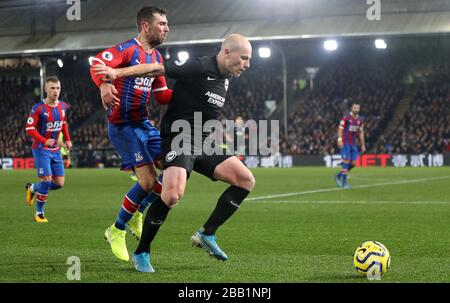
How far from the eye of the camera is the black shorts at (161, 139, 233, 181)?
683 centimetres

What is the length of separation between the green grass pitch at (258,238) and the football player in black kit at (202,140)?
398 millimetres

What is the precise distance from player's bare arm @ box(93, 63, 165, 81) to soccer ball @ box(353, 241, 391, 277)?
2.26 metres

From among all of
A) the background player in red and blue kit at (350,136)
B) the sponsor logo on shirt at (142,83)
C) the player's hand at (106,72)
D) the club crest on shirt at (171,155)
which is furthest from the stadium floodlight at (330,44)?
the player's hand at (106,72)

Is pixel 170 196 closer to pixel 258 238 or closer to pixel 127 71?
pixel 127 71

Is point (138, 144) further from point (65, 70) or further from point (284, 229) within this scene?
point (65, 70)

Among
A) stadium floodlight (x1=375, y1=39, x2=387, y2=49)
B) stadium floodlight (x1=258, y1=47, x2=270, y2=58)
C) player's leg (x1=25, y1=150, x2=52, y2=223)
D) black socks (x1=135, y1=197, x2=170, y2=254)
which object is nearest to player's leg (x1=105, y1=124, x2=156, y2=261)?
black socks (x1=135, y1=197, x2=170, y2=254)

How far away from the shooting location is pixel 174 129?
22.9 feet

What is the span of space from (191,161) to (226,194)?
532mm

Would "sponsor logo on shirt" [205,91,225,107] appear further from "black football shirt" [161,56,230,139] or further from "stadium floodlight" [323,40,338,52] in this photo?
"stadium floodlight" [323,40,338,52]

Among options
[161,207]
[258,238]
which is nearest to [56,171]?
[258,238]

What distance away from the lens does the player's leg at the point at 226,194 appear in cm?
707

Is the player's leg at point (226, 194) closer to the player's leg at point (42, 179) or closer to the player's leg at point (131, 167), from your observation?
the player's leg at point (131, 167)

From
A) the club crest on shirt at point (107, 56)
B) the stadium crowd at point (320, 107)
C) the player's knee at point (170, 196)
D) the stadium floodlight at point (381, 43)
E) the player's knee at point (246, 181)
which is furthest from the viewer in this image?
the stadium crowd at point (320, 107)
